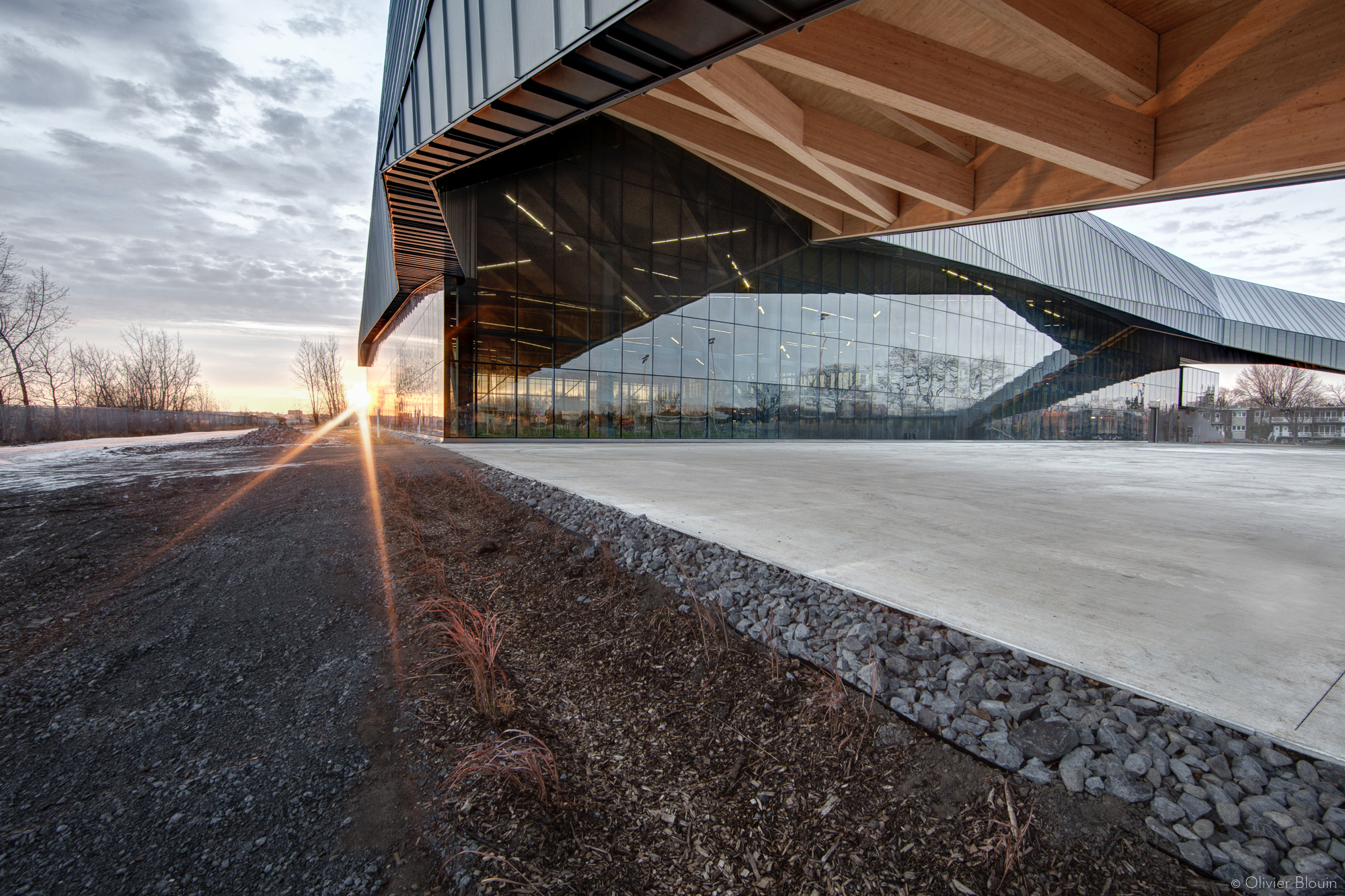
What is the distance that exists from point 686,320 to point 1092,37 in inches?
696

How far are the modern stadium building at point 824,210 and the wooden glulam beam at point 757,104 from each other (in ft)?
0.23

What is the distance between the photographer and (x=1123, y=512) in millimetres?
6234

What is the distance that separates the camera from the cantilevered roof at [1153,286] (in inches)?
1160

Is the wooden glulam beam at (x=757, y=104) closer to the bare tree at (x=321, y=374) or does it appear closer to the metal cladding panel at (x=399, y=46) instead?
the metal cladding panel at (x=399, y=46)

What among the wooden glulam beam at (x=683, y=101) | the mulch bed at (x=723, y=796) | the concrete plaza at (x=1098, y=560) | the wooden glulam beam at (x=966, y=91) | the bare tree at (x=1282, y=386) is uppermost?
the wooden glulam beam at (x=683, y=101)

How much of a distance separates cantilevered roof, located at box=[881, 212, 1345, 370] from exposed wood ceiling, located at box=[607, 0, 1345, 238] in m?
19.7

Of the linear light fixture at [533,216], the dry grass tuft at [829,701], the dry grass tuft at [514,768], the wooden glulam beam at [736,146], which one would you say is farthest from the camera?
the linear light fixture at [533,216]

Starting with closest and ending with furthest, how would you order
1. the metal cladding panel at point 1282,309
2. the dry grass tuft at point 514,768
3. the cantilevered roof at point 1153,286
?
the dry grass tuft at point 514,768
the cantilevered roof at point 1153,286
the metal cladding panel at point 1282,309

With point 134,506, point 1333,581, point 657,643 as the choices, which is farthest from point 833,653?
point 134,506

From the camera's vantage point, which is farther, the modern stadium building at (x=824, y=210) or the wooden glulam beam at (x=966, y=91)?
the wooden glulam beam at (x=966, y=91)

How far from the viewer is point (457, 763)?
84.0 inches

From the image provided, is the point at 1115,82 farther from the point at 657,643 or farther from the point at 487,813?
the point at 487,813

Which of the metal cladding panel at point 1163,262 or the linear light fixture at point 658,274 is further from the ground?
the metal cladding panel at point 1163,262

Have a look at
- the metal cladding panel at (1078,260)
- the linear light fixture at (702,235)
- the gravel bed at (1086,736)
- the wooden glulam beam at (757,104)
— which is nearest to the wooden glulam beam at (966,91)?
the wooden glulam beam at (757,104)
